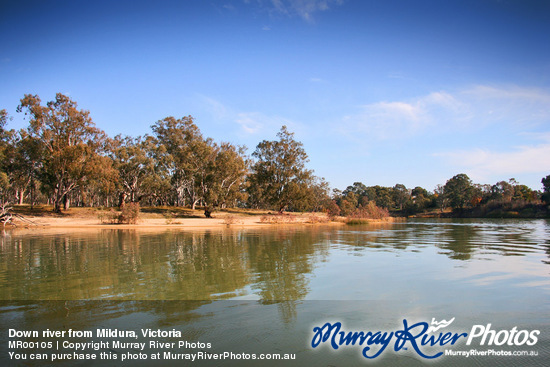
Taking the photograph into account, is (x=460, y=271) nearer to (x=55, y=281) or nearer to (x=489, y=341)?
(x=489, y=341)

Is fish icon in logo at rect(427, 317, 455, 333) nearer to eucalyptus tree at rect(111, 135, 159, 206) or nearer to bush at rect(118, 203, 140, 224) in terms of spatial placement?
bush at rect(118, 203, 140, 224)

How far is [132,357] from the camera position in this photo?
4.61m

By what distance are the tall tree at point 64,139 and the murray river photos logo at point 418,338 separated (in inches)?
1864

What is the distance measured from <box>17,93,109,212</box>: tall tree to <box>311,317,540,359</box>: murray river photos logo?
47.4m

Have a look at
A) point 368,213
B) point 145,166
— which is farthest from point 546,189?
point 145,166

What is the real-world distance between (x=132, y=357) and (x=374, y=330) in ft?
13.0

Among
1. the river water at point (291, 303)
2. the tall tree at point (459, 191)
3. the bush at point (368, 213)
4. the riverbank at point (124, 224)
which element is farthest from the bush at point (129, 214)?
the tall tree at point (459, 191)

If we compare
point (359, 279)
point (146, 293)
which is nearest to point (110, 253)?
point (146, 293)

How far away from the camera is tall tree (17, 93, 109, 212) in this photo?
44500 millimetres

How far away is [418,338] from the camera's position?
5.47 meters

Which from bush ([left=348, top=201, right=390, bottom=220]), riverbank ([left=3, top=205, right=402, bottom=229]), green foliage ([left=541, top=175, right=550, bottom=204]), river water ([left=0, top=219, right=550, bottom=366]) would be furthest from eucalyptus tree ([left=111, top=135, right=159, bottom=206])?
green foliage ([left=541, top=175, right=550, bottom=204])

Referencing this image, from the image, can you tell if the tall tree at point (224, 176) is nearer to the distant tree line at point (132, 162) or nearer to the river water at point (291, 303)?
the distant tree line at point (132, 162)

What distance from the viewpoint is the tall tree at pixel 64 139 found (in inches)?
1752

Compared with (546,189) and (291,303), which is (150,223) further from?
(546,189)
